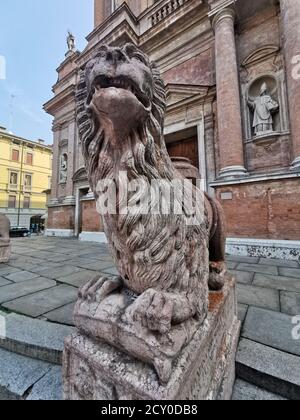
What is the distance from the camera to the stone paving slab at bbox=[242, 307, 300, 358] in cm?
146

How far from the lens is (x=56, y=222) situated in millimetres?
10930

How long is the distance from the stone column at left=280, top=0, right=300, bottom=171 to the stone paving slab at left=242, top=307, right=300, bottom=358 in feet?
12.0

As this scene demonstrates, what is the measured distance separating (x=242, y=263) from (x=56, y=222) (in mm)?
9565

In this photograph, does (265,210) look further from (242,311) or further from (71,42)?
(71,42)

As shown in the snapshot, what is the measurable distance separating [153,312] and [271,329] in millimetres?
1422

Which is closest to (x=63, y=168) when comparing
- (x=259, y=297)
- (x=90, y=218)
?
(x=90, y=218)

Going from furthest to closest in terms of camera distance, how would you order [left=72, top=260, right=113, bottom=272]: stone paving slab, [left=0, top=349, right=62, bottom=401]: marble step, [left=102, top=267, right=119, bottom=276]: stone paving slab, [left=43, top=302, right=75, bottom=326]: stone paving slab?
[left=72, top=260, right=113, bottom=272]: stone paving slab, [left=102, top=267, right=119, bottom=276]: stone paving slab, [left=43, top=302, right=75, bottom=326]: stone paving slab, [left=0, top=349, right=62, bottom=401]: marble step

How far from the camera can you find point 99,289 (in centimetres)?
100

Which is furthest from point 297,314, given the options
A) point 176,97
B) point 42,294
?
point 176,97

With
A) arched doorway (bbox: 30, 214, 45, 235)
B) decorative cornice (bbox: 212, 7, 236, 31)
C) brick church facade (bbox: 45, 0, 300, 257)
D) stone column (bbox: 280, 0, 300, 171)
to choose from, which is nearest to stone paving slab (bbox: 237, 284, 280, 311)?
brick church facade (bbox: 45, 0, 300, 257)

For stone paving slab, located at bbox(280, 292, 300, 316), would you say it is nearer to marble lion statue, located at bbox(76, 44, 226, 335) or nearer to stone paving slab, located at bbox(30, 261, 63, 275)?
marble lion statue, located at bbox(76, 44, 226, 335)

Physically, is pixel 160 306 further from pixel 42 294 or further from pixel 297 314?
pixel 42 294

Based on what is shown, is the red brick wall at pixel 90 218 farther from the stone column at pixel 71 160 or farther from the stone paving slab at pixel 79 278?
the stone paving slab at pixel 79 278

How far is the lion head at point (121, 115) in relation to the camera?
826 mm
